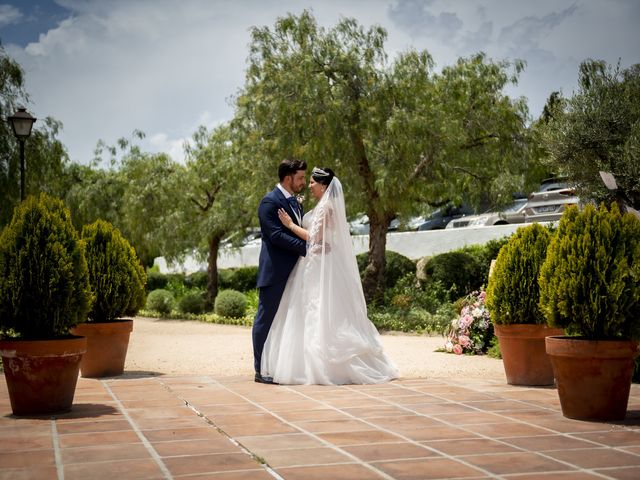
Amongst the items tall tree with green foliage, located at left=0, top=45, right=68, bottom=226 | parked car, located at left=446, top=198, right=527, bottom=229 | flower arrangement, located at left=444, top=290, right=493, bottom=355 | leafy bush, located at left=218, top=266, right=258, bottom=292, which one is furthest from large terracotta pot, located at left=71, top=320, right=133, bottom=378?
leafy bush, located at left=218, top=266, right=258, bottom=292

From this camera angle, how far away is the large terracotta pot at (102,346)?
816 centimetres

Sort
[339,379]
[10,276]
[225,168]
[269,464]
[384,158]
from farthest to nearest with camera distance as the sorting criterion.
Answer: [225,168], [384,158], [339,379], [10,276], [269,464]

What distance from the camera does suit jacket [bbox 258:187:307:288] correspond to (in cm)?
819

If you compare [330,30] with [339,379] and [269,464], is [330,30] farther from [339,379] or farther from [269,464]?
[269,464]

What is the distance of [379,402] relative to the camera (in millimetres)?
6543

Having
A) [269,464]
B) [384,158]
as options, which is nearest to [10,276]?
[269,464]

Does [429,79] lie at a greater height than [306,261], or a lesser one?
greater

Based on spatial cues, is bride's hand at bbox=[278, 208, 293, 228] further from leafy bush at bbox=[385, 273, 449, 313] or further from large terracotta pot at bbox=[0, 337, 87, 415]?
leafy bush at bbox=[385, 273, 449, 313]

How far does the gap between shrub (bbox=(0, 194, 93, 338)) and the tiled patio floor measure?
0.76 meters

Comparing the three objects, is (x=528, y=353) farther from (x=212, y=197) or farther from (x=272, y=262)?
(x=212, y=197)

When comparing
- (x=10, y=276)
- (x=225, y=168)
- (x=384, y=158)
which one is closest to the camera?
(x=10, y=276)

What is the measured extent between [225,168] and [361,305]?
15709 mm

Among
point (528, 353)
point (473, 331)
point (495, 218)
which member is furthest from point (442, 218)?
point (528, 353)

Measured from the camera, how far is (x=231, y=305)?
20641 mm
